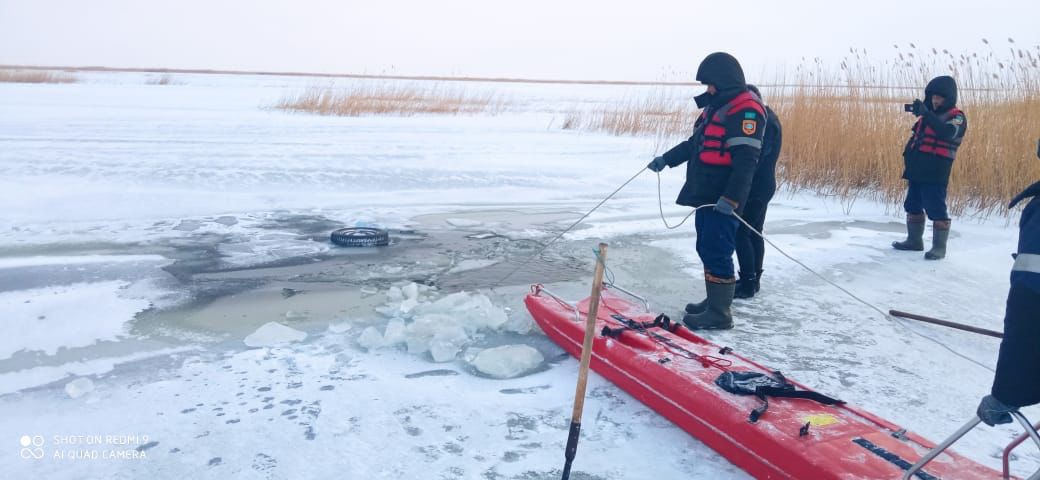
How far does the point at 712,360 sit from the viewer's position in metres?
3.16

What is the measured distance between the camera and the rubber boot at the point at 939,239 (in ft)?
19.3

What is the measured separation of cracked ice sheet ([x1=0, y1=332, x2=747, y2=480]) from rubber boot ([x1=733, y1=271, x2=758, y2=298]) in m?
1.79

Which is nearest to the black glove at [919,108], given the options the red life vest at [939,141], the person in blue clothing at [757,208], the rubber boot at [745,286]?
the red life vest at [939,141]

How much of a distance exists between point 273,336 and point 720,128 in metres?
2.63

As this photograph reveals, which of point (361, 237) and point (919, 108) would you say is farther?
point (361, 237)

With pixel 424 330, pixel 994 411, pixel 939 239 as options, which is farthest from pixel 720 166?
pixel 939 239

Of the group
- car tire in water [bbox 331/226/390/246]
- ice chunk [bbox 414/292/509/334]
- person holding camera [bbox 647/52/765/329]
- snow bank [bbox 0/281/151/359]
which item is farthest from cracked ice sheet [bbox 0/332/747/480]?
car tire in water [bbox 331/226/390/246]

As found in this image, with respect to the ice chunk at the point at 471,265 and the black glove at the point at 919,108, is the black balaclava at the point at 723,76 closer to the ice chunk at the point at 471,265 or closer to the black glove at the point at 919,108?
the ice chunk at the point at 471,265

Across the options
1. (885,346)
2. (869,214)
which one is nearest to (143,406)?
(885,346)

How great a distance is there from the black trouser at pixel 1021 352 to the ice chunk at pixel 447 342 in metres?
2.35

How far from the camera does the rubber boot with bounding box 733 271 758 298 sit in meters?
4.80

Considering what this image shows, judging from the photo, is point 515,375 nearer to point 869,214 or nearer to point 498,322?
point 498,322

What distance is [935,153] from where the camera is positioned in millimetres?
5781

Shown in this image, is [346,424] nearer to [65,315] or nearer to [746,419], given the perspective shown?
[746,419]
